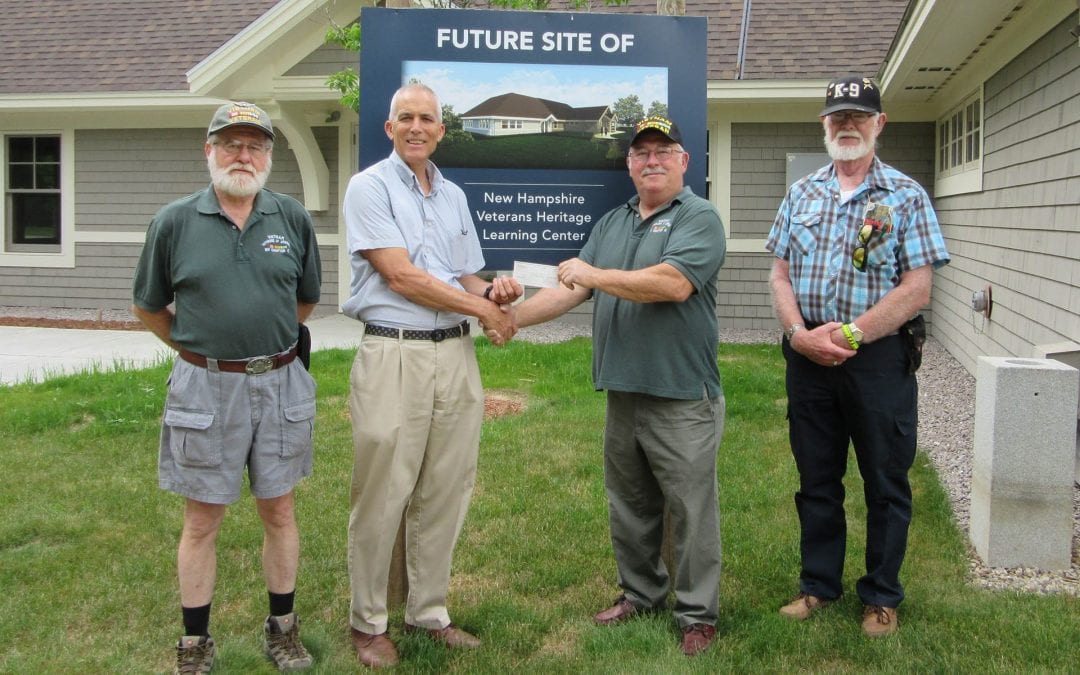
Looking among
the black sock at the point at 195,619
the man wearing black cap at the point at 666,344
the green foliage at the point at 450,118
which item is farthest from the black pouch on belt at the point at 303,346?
the green foliage at the point at 450,118

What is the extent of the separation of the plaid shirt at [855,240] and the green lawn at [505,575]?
3.97 feet

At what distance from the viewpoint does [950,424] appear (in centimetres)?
675

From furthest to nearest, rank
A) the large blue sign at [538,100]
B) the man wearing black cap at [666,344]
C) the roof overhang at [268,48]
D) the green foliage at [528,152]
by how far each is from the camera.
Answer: the roof overhang at [268,48] < the green foliage at [528,152] < the large blue sign at [538,100] < the man wearing black cap at [666,344]

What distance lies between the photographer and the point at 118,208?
42.1 feet

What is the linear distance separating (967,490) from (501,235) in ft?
10.1

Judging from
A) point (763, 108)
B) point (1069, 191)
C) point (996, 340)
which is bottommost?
point (996, 340)

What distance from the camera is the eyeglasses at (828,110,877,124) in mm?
3420

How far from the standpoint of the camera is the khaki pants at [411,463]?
326 centimetres

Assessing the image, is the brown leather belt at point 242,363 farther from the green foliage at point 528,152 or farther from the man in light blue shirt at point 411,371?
the green foliage at point 528,152

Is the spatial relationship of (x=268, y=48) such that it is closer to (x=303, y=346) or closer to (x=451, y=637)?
(x=303, y=346)

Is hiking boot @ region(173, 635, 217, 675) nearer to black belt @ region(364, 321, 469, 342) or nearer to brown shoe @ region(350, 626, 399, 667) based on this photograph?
brown shoe @ region(350, 626, 399, 667)

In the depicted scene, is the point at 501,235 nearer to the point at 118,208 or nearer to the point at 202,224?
the point at 202,224

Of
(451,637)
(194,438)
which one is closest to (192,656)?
(194,438)

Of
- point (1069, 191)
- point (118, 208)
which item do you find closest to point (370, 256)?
point (1069, 191)
